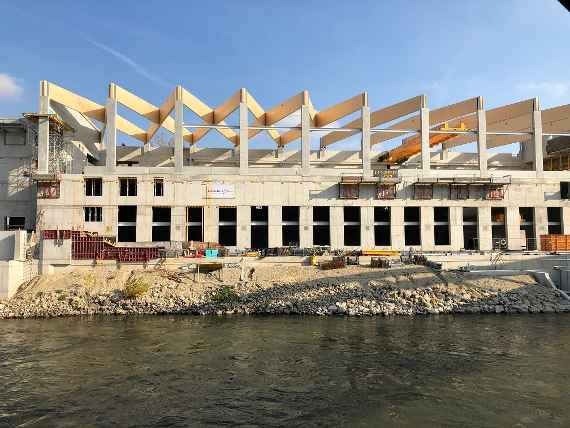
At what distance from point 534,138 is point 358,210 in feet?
71.6

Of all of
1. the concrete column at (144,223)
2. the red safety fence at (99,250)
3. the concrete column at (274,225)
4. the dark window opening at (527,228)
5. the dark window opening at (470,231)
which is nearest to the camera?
the red safety fence at (99,250)

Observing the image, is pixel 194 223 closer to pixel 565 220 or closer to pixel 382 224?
pixel 382 224

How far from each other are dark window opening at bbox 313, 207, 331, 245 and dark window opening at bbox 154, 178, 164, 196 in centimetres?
1647

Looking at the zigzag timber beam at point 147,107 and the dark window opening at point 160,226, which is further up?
the zigzag timber beam at point 147,107

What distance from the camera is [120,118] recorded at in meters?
51.3

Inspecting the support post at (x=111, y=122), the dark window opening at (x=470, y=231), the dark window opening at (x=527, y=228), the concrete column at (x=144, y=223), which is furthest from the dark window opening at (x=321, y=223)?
the support post at (x=111, y=122)

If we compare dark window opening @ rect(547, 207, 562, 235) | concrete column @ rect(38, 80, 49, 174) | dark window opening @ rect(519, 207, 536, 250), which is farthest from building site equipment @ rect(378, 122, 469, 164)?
concrete column @ rect(38, 80, 49, 174)

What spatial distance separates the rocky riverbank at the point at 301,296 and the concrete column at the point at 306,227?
10034mm

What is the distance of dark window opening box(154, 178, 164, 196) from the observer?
44.2m

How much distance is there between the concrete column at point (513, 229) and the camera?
46.9m

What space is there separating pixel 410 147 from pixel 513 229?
16.4 meters

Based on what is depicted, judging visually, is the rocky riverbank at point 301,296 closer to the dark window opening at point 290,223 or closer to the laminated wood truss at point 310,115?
the dark window opening at point 290,223

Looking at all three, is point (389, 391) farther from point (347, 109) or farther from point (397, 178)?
point (347, 109)

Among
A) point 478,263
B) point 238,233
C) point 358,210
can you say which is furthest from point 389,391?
point 358,210
